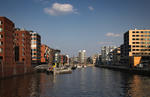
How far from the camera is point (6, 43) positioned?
295 feet

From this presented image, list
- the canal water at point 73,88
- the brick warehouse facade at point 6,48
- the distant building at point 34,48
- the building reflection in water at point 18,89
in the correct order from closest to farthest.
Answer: the building reflection in water at point 18,89, the canal water at point 73,88, the brick warehouse facade at point 6,48, the distant building at point 34,48

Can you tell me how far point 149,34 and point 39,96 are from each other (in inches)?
6503

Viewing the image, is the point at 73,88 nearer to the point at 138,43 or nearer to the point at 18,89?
the point at 18,89

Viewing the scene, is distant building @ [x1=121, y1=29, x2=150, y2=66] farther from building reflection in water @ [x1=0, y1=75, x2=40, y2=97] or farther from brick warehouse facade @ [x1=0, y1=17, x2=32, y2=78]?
building reflection in water @ [x1=0, y1=75, x2=40, y2=97]

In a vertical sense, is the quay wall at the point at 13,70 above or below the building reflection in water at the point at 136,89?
above

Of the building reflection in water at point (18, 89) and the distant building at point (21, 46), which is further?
the distant building at point (21, 46)

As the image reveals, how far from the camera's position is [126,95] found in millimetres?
48469

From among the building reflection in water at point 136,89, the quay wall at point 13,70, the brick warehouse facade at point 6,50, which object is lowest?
the building reflection in water at point 136,89

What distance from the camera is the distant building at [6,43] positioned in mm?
86525

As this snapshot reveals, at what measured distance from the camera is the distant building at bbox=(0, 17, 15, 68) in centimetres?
8653

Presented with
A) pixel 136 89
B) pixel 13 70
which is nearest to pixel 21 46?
pixel 13 70

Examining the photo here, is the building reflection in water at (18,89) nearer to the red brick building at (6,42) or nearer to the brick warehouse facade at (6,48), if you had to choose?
the brick warehouse facade at (6,48)

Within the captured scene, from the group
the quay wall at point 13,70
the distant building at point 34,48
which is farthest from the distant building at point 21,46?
the distant building at point 34,48

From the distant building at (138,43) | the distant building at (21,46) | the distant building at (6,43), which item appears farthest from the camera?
the distant building at (138,43)
